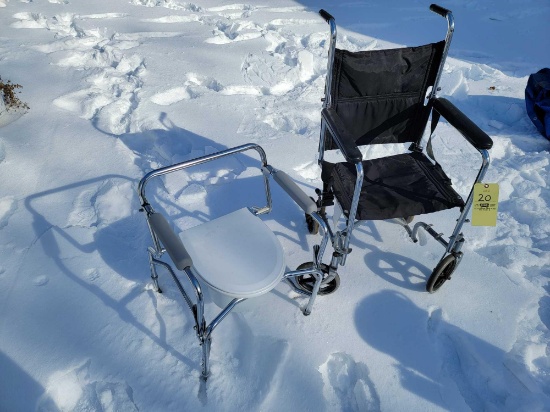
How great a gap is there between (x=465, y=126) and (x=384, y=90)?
542 mm

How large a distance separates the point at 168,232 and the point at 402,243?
152 cm

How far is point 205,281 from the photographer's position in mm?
1634

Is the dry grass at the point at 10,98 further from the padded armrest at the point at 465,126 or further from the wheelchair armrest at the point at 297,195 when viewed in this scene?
the padded armrest at the point at 465,126

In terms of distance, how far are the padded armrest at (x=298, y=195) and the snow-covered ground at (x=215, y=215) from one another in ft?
1.98

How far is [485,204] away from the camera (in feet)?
6.18

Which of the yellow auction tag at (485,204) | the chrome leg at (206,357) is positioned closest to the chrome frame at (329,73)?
the yellow auction tag at (485,204)

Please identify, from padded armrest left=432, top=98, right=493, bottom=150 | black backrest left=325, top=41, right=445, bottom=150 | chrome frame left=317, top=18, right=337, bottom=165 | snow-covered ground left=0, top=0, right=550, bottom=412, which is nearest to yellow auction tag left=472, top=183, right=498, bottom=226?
padded armrest left=432, top=98, right=493, bottom=150

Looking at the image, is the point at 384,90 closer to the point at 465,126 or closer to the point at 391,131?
the point at 391,131

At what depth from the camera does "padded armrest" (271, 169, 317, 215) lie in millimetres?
1777

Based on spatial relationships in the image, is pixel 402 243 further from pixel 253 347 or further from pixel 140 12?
pixel 140 12

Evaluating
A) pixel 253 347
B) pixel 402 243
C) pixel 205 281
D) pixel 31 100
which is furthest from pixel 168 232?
pixel 31 100

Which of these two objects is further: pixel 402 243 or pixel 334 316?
pixel 402 243

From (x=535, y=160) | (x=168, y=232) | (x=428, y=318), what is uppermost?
(x=168, y=232)

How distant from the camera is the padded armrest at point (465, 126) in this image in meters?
1.87
